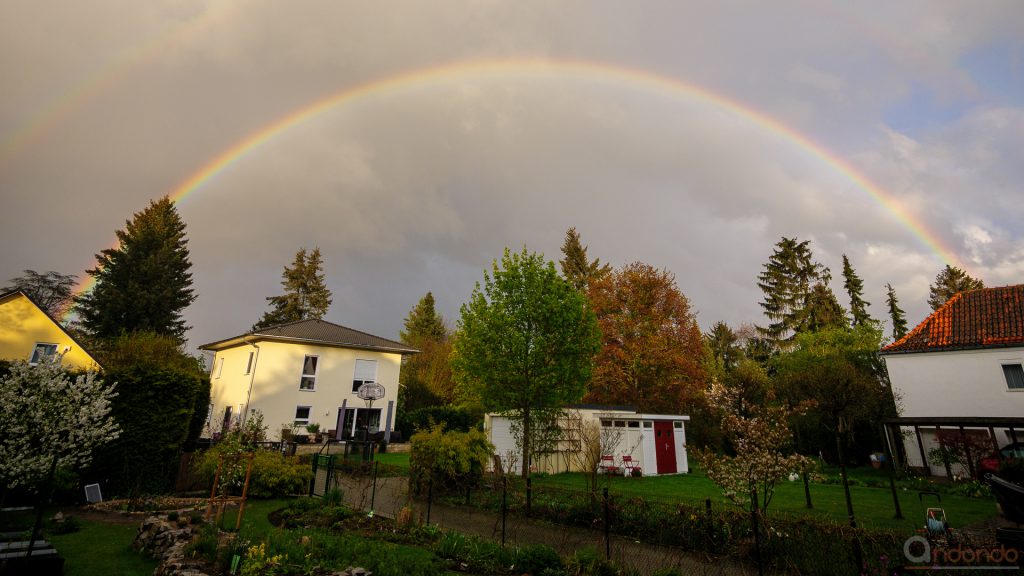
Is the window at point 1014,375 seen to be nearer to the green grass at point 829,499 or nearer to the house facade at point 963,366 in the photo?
the house facade at point 963,366

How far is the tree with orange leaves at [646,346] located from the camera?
32844mm

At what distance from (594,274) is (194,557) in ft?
140

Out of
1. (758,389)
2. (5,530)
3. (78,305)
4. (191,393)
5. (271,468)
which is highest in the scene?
(78,305)

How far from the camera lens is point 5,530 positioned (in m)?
9.52

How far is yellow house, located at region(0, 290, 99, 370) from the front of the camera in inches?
906

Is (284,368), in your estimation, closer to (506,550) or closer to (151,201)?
(506,550)

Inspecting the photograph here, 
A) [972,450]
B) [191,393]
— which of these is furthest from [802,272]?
[191,393]

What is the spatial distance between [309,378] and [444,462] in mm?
18094

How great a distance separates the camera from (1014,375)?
2059 centimetres

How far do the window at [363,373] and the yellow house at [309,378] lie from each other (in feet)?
0.15

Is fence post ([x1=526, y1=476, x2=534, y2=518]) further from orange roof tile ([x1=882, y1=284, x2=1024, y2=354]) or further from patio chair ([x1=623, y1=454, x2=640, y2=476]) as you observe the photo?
orange roof tile ([x1=882, y1=284, x2=1024, y2=354])

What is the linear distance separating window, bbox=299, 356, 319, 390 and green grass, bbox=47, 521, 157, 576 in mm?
18579

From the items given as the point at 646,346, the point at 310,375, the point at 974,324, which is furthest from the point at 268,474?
the point at 974,324

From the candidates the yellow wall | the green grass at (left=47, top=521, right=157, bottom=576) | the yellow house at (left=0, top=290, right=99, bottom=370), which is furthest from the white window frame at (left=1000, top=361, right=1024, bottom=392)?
the yellow house at (left=0, top=290, right=99, bottom=370)
